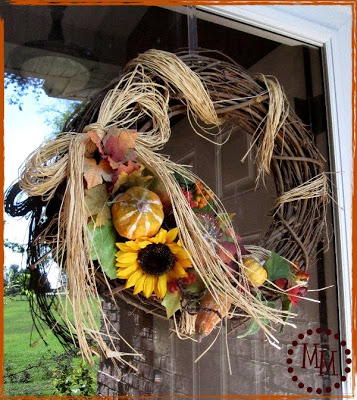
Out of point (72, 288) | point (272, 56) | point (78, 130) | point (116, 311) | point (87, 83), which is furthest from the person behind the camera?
point (272, 56)

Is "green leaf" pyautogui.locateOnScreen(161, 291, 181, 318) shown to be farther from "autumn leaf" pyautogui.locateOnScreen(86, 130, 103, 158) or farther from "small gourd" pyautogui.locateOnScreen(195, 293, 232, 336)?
"autumn leaf" pyautogui.locateOnScreen(86, 130, 103, 158)

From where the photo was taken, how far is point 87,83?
1020 millimetres

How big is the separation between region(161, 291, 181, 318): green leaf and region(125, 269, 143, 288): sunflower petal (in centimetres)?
5

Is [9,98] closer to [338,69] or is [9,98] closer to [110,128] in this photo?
[110,128]

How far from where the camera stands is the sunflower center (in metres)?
0.71

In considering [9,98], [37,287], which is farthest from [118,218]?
[9,98]

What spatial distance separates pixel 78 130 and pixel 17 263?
27cm

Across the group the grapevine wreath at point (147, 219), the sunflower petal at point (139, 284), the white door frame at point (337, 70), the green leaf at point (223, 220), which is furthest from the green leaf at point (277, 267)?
the white door frame at point (337, 70)

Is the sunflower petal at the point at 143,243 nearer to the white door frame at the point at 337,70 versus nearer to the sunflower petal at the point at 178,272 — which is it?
the sunflower petal at the point at 178,272

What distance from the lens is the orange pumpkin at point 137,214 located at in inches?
27.2

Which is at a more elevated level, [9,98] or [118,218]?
[9,98]

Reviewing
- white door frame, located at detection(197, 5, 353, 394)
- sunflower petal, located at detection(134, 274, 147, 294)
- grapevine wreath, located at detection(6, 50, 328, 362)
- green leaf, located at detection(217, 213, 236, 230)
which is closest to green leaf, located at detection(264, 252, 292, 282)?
grapevine wreath, located at detection(6, 50, 328, 362)

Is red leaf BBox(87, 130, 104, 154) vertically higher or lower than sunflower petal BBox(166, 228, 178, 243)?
higher

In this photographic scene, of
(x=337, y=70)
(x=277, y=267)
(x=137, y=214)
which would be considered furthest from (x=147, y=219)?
(x=337, y=70)
